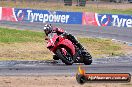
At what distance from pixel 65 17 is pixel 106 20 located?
3786 millimetres

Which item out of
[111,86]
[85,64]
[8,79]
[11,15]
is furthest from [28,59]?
[11,15]

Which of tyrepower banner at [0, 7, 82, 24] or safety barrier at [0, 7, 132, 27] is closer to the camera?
safety barrier at [0, 7, 132, 27]

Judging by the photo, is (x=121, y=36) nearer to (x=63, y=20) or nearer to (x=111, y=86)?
(x=63, y=20)

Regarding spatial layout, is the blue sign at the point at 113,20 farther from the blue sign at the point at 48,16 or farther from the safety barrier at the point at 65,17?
the blue sign at the point at 48,16

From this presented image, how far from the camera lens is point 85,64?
1794 centimetres

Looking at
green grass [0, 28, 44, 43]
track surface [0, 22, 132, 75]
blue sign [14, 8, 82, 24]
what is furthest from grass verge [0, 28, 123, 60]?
blue sign [14, 8, 82, 24]

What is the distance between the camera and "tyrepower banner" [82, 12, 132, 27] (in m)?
37.8

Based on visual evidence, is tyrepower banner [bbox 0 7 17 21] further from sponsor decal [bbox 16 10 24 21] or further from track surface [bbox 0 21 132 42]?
track surface [bbox 0 21 132 42]

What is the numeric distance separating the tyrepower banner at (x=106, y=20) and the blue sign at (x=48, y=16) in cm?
69

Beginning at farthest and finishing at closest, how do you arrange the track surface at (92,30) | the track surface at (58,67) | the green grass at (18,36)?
1. the track surface at (92,30)
2. the green grass at (18,36)
3. the track surface at (58,67)

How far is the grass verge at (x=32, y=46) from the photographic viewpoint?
68.5ft

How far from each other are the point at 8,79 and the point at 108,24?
2494 cm

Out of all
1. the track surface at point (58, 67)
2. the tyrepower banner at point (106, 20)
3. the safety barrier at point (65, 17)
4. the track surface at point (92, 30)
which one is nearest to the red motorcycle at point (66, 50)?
the track surface at point (58, 67)

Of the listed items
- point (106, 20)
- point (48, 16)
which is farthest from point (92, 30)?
point (48, 16)
